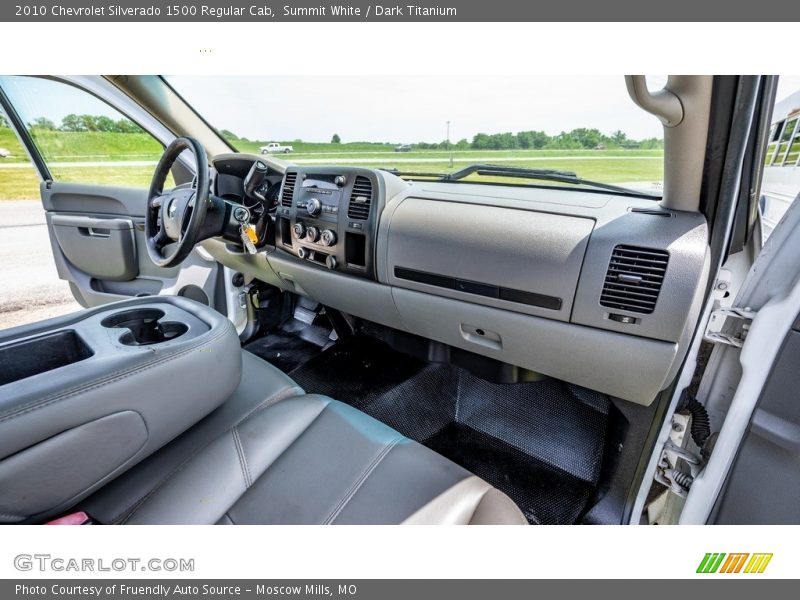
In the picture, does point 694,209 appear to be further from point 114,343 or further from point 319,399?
point 114,343

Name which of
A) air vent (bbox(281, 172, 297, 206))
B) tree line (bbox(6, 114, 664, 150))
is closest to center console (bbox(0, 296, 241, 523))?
air vent (bbox(281, 172, 297, 206))

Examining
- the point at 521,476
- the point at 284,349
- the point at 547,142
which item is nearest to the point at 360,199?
the point at 547,142

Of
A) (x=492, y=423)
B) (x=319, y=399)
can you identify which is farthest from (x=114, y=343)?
(x=492, y=423)

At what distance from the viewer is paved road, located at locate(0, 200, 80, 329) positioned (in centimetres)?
249

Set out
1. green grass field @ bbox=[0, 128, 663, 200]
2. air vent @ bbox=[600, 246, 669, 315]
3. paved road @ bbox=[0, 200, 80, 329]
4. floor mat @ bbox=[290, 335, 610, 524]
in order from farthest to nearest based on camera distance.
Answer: paved road @ bbox=[0, 200, 80, 329] < floor mat @ bbox=[290, 335, 610, 524] < green grass field @ bbox=[0, 128, 663, 200] < air vent @ bbox=[600, 246, 669, 315]

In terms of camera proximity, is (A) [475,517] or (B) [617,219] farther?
(B) [617,219]

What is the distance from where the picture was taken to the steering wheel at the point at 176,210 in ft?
4.91

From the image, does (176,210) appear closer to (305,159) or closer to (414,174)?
(305,159)

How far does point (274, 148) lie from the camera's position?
2033 millimetres

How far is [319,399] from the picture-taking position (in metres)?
1.19

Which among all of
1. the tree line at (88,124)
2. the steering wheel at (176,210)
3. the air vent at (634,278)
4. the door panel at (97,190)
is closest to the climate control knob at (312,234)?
the steering wheel at (176,210)

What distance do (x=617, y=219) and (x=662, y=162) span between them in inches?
6.6

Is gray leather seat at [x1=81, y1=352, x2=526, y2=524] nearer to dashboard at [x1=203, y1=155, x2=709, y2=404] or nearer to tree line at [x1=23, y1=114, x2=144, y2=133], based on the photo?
dashboard at [x1=203, y1=155, x2=709, y2=404]

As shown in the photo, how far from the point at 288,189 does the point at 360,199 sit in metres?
0.44
